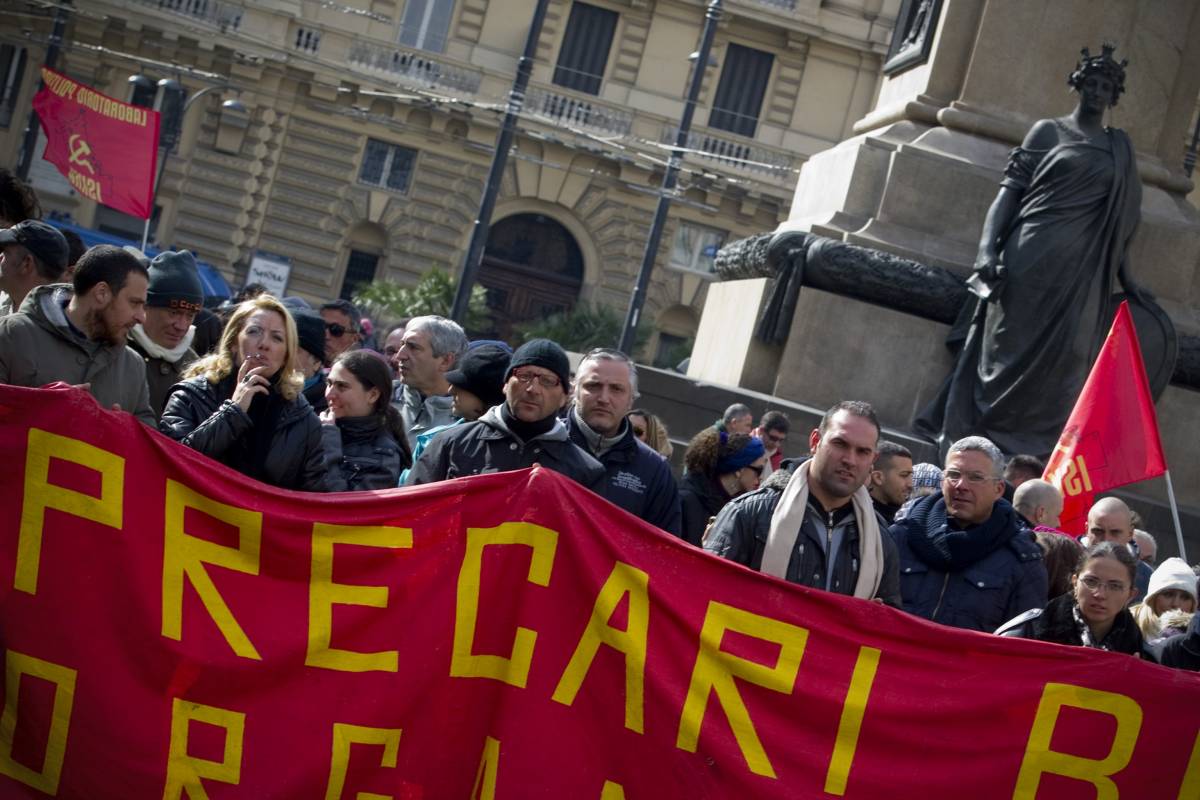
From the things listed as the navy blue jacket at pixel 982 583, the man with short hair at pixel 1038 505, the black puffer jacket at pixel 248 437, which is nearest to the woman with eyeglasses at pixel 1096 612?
the navy blue jacket at pixel 982 583

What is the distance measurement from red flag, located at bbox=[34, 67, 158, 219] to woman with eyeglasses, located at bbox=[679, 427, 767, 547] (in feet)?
23.6

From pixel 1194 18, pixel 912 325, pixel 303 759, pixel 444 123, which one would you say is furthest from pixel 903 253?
pixel 444 123

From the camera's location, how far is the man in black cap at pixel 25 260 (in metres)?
6.48

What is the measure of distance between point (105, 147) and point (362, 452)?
29.2ft

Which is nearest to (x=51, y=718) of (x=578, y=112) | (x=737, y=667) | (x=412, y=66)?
(x=737, y=667)

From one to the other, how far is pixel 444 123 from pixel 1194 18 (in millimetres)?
27561

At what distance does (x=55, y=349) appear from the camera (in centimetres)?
529

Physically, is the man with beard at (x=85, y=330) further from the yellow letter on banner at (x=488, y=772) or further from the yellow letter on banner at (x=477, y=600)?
the yellow letter on banner at (x=488, y=772)

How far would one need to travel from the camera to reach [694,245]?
37938 mm

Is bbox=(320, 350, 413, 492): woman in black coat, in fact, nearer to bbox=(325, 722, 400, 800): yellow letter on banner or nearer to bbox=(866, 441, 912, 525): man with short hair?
bbox=(325, 722, 400, 800): yellow letter on banner

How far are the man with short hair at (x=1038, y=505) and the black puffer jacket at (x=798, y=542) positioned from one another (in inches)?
87.6

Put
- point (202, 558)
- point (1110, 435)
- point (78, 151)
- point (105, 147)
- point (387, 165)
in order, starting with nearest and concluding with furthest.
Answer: point (202, 558)
point (1110, 435)
point (105, 147)
point (78, 151)
point (387, 165)

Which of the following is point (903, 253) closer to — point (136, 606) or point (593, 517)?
point (593, 517)

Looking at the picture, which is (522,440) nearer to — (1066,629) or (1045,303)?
(1066,629)
